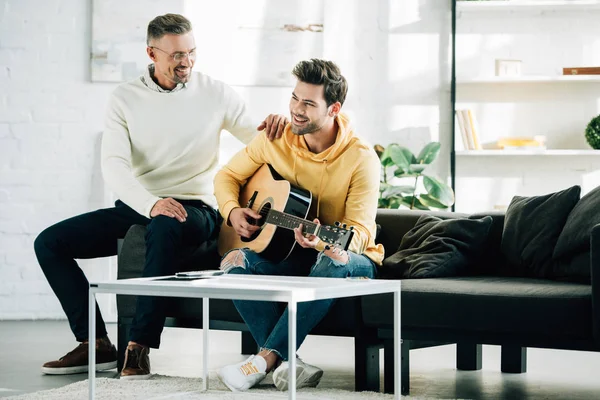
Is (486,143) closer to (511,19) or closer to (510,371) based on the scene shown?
(511,19)

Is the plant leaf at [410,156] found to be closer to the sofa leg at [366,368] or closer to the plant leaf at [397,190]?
the plant leaf at [397,190]

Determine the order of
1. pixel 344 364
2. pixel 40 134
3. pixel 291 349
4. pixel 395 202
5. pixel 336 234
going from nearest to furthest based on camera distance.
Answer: pixel 291 349
pixel 336 234
pixel 344 364
pixel 395 202
pixel 40 134

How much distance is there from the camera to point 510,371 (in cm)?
363

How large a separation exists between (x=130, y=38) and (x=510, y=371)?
3.16 m

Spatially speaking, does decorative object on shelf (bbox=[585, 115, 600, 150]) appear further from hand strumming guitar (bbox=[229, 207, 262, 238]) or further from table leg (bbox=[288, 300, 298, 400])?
table leg (bbox=[288, 300, 298, 400])

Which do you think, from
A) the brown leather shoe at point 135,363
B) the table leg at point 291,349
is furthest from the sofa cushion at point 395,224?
the table leg at point 291,349

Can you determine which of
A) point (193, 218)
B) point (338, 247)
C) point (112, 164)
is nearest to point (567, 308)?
point (338, 247)

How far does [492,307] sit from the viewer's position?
2.73m

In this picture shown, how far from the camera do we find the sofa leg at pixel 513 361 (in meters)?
3.63

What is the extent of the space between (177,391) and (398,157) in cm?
259

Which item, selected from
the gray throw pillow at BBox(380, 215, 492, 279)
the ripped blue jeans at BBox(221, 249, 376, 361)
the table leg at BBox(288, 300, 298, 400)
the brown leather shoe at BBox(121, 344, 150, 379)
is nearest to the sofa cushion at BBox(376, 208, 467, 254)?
the gray throw pillow at BBox(380, 215, 492, 279)

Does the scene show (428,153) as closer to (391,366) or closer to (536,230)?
(536,230)

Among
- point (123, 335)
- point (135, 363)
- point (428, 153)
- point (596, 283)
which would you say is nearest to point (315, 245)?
point (596, 283)

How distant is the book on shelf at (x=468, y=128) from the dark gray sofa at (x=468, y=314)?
201 cm
